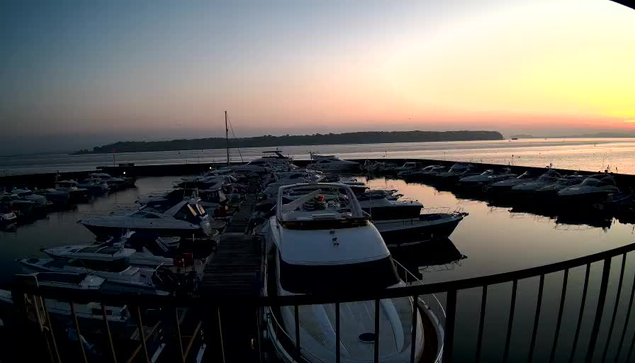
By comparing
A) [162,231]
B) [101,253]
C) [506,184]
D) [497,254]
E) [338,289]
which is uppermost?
[338,289]

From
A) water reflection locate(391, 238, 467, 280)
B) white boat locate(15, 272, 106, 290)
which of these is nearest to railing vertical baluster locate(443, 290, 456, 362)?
white boat locate(15, 272, 106, 290)

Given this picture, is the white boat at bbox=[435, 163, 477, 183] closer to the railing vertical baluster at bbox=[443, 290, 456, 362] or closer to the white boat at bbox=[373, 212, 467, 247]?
the white boat at bbox=[373, 212, 467, 247]

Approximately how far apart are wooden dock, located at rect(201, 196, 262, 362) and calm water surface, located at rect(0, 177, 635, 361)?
6076 mm

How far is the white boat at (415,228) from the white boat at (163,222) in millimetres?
9617

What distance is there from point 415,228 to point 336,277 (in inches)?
516

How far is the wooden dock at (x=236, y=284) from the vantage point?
344 inches

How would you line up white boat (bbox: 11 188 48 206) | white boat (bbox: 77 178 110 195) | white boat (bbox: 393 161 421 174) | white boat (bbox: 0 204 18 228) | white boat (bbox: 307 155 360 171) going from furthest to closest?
white boat (bbox: 393 161 421 174)
white boat (bbox: 307 155 360 171)
white boat (bbox: 77 178 110 195)
white boat (bbox: 11 188 48 206)
white boat (bbox: 0 204 18 228)

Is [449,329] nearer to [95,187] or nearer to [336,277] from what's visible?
[336,277]

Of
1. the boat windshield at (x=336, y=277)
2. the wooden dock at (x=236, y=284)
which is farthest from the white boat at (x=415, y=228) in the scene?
the boat windshield at (x=336, y=277)

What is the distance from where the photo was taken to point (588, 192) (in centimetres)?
3008

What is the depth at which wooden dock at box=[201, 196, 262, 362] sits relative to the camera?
Result: 8727 mm

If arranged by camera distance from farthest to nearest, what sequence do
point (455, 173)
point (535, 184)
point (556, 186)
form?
point (455, 173)
point (535, 184)
point (556, 186)

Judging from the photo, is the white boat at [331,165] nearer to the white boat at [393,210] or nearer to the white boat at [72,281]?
the white boat at [393,210]

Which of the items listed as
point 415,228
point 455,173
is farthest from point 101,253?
point 455,173
